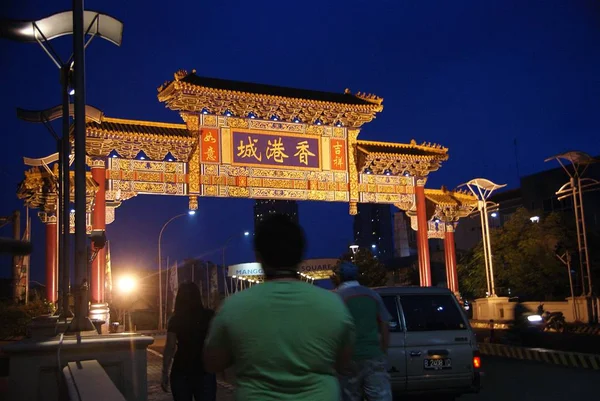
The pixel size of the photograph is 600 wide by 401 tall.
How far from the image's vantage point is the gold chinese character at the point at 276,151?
2881cm

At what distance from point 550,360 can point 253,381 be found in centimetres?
1509

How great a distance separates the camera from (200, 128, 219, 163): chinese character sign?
90.8 ft

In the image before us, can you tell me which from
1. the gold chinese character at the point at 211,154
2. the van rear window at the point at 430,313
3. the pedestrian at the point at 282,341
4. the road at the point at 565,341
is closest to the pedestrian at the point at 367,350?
the van rear window at the point at 430,313

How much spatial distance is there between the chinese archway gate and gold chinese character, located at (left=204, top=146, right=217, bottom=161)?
0.13 ft

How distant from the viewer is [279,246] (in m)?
3.18

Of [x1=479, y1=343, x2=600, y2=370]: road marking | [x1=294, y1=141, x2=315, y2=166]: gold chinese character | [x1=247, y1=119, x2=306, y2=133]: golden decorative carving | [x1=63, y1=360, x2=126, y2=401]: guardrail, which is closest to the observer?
[x1=63, y1=360, x2=126, y2=401]: guardrail

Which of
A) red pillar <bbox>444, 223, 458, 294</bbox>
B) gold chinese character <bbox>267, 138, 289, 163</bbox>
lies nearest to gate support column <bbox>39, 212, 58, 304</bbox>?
gold chinese character <bbox>267, 138, 289, 163</bbox>

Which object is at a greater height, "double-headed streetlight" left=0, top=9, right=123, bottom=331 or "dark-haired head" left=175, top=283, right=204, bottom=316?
"double-headed streetlight" left=0, top=9, right=123, bottom=331

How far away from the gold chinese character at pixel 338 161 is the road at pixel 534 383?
48.6 feet

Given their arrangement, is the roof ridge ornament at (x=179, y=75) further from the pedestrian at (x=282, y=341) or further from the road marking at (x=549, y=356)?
the pedestrian at (x=282, y=341)

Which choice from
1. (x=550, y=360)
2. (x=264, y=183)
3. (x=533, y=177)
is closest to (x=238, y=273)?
(x=533, y=177)

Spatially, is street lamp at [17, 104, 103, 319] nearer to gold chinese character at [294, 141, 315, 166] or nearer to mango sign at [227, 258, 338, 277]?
gold chinese character at [294, 141, 315, 166]

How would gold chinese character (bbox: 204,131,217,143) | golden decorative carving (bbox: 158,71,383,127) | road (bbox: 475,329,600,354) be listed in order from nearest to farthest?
road (bbox: 475,329,600,354) → golden decorative carving (bbox: 158,71,383,127) → gold chinese character (bbox: 204,131,217,143)

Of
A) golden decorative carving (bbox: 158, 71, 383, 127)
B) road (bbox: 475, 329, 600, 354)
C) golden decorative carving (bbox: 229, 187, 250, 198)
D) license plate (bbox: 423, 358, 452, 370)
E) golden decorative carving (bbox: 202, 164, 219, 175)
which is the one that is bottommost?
road (bbox: 475, 329, 600, 354)
